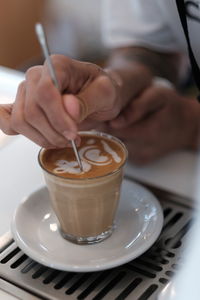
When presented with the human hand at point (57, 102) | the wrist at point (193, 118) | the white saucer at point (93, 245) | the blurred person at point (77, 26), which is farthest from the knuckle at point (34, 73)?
the blurred person at point (77, 26)

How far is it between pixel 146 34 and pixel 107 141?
407mm

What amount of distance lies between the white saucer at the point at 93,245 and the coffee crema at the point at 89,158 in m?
0.07

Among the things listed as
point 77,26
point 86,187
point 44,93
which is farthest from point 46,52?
point 77,26

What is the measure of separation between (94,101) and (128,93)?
0.22 metres

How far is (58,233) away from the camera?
1.80ft

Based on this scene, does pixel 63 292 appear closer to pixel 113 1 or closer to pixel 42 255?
pixel 42 255

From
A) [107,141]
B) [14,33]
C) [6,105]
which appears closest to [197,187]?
[107,141]

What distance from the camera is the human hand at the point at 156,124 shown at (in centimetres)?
72

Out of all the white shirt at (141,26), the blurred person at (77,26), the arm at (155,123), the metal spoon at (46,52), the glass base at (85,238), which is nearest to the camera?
the metal spoon at (46,52)

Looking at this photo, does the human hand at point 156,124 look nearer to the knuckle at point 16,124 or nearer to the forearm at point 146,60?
the forearm at point 146,60

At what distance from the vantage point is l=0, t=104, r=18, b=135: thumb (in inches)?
19.8

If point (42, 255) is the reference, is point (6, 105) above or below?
above

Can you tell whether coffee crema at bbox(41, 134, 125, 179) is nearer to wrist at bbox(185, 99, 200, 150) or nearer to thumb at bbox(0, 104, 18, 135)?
thumb at bbox(0, 104, 18, 135)

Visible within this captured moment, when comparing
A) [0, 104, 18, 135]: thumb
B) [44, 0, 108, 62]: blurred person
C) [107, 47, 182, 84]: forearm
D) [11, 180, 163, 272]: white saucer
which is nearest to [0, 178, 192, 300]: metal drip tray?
[11, 180, 163, 272]: white saucer
